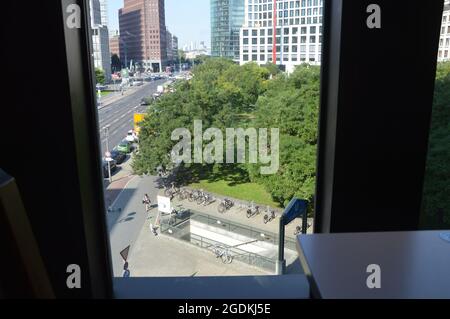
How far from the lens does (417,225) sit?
4.39 feet

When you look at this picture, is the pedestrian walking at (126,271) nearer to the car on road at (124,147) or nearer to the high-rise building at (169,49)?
the car on road at (124,147)

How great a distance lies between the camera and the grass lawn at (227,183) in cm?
158

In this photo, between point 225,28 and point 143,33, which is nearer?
point 225,28

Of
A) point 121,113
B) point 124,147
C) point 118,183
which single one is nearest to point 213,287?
point 118,183

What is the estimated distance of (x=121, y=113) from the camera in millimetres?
1533

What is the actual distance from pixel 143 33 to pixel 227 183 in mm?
778

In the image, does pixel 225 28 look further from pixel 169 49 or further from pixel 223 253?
pixel 223 253

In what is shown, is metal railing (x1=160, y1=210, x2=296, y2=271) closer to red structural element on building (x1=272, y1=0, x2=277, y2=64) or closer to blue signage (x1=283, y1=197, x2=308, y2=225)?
blue signage (x1=283, y1=197, x2=308, y2=225)

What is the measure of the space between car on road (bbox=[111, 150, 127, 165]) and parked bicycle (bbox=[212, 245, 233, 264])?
21.8 inches

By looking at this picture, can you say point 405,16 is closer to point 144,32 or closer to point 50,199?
point 144,32

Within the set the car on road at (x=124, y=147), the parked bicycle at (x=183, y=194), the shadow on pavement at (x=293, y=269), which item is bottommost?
the shadow on pavement at (x=293, y=269)

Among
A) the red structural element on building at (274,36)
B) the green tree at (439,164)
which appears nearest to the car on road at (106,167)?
the red structural element on building at (274,36)

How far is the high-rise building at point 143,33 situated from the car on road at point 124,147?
0.37 metres
